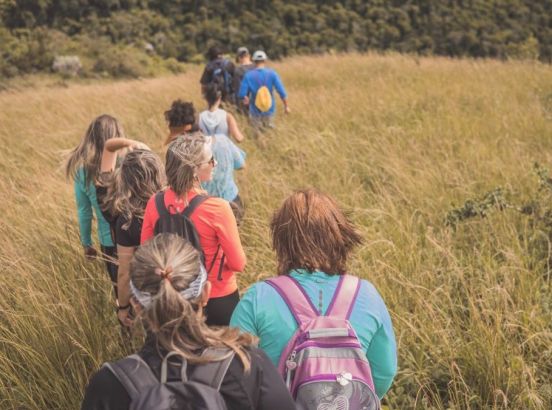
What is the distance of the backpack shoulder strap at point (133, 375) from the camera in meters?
1.48

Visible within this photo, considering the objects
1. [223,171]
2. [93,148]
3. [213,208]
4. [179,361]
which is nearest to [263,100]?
[223,171]

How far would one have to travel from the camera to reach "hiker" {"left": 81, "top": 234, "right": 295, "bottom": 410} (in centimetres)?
146

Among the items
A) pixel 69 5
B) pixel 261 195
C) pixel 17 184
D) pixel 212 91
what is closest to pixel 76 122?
pixel 17 184

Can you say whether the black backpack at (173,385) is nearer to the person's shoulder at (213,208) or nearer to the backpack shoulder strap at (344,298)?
the backpack shoulder strap at (344,298)

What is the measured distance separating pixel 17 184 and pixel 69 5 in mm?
31550

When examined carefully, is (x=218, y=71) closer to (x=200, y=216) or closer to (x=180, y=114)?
(x=180, y=114)

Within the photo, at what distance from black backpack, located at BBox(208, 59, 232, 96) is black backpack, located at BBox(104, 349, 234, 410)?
22.6ft

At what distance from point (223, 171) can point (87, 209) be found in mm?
996

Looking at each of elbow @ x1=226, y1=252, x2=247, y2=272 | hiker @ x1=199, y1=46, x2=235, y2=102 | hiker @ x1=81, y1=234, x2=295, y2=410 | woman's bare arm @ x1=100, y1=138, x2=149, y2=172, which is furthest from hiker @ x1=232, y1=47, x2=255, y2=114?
hiker @ x1=81, y1=234, x2=295, y2=410

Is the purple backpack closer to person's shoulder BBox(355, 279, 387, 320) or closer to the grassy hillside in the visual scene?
person's shoulder BBox(355, 279, 387, 320)

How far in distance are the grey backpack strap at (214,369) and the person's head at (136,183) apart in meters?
1.59

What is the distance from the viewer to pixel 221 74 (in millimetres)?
8172

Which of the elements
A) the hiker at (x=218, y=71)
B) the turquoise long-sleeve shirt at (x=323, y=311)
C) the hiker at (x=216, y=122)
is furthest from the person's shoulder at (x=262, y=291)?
the hiker at (x=218, y=71)

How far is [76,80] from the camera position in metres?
24.4
